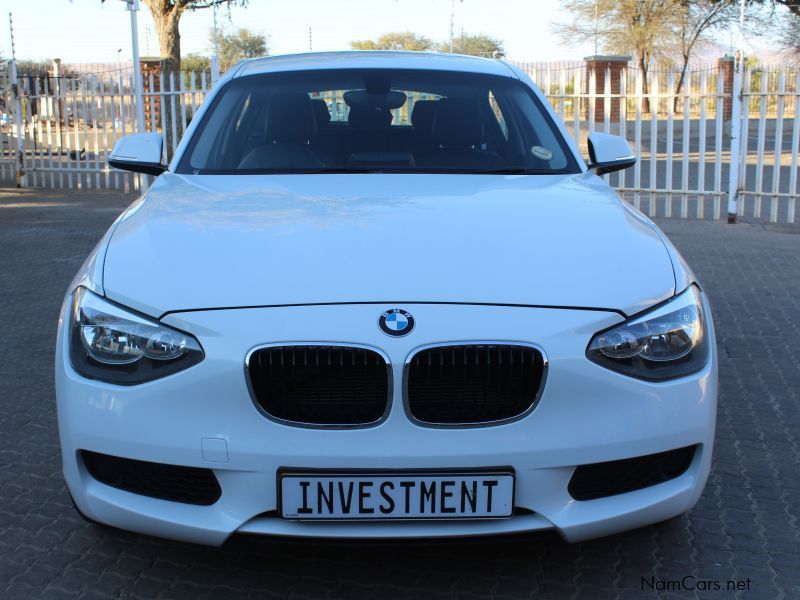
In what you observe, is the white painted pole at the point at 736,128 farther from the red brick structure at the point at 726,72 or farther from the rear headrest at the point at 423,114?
the rear headrest at the point at 423,114

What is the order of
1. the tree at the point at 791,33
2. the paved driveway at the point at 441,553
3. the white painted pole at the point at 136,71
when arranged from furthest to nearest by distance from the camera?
the tree at the point at 791,33 → the white painted pole at the point at 136,71 → the paved driveway at the point at 441,553

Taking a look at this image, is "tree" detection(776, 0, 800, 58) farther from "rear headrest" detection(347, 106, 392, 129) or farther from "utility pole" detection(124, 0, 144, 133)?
"rear headrest" detection(347, 106, 392, 129)

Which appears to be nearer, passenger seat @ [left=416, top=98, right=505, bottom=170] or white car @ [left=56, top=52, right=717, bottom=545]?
white car @ [left=56, top=52, right=717, bottom=545]

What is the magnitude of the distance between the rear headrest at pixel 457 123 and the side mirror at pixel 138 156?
1.17 m

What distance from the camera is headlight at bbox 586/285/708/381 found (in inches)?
101

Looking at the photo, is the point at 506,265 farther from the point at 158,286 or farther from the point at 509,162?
the point at 509,162

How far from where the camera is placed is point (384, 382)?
8.16 feet

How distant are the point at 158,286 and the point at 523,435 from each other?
1043 millimetres

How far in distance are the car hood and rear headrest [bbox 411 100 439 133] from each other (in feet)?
2.54

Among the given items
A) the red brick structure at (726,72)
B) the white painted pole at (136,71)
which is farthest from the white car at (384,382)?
the white painted pole at (136,71)

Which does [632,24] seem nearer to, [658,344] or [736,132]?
[736,132]

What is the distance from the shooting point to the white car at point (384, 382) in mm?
2455

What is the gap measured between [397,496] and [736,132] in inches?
388

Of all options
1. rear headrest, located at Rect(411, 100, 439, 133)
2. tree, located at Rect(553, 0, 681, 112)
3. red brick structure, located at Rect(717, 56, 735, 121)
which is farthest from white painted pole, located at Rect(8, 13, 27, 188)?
tree, located at Rect(553, 0, 681, 112)
